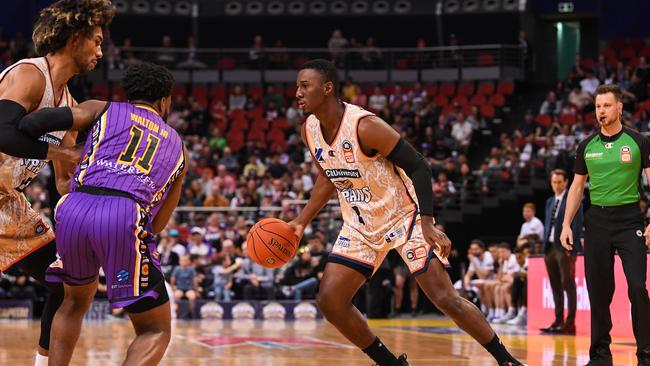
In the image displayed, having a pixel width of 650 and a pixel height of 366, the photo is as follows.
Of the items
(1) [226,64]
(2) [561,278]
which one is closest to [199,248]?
(2) [561,278]

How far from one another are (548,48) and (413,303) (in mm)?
13911

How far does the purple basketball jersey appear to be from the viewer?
4.66m

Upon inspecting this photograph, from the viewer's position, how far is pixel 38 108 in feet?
16.7

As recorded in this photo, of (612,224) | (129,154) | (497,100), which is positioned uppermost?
(129,154)

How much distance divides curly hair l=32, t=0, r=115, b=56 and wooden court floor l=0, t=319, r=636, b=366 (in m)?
3.55

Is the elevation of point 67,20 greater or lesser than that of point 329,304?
greater

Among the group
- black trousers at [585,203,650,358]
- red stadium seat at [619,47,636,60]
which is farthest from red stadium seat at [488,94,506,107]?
black trousers at [585,203,650,358]

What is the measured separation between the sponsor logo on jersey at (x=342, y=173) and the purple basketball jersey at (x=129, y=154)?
1.61m

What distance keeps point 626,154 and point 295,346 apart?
400cm

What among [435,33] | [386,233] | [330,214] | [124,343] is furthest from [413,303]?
[435,33]

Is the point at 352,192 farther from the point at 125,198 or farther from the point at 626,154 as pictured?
the point at 626,154

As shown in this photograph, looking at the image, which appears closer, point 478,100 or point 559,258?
point 559,258

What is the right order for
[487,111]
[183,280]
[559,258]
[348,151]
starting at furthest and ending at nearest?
[487,111]
[183,280]
[559,258]
[348,151]

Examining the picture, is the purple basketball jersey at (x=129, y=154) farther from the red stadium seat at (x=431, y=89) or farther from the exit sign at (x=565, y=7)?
the exit sign at (x=565, y=7)
